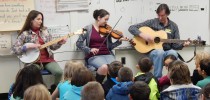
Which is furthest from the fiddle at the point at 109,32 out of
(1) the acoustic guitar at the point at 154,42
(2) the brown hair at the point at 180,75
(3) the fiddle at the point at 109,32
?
(2) the brown hair at the point at 180,75

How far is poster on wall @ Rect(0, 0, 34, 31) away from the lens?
173 inches

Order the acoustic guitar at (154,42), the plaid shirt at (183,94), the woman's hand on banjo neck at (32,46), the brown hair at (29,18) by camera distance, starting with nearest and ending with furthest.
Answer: the plaid shirt at (183,94) → the woman's hand on banjo neck at (32,46) → the brown hair at (29,18) → the acoustic guitar at (154,42)

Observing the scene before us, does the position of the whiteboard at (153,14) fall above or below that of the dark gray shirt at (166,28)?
above

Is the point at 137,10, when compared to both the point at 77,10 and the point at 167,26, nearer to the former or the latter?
the point at 167,26

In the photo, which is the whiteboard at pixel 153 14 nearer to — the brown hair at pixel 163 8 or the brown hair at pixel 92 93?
the brown hair at pixel 163 8

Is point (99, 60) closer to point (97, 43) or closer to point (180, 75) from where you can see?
point (97, 43)

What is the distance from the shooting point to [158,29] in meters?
4.94

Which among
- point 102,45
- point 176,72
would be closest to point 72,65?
point 176,72

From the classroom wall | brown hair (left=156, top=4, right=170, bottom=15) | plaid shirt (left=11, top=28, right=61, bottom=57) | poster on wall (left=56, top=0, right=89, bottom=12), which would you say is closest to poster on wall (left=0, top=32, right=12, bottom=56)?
the classroom wall

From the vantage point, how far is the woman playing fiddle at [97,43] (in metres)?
4.52

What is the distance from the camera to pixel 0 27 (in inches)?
173

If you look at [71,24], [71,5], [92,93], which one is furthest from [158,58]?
[92,93]

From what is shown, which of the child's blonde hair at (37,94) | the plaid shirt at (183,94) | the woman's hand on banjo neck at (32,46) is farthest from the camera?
the woman's hand on banjo neck at (32,46)

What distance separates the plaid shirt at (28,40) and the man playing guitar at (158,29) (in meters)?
1.21
